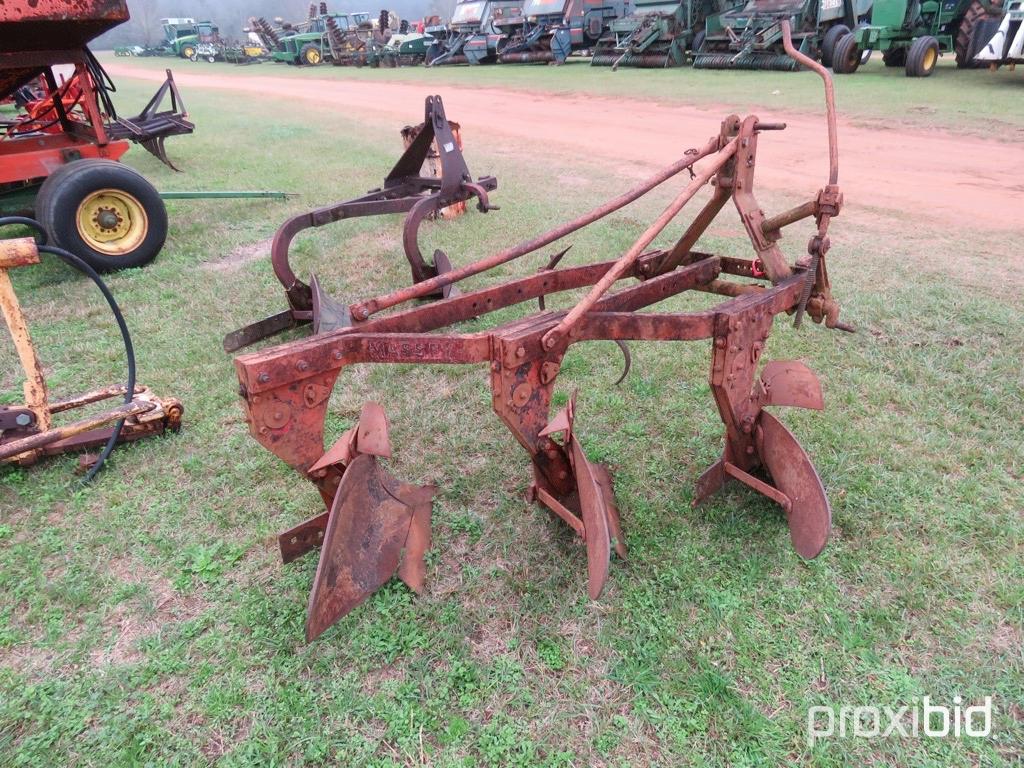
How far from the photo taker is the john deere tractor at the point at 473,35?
2253 centimetres

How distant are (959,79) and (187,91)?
20.4m

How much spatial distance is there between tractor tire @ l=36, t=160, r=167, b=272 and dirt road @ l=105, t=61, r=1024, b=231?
527 centimetres

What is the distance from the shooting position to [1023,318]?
390cm

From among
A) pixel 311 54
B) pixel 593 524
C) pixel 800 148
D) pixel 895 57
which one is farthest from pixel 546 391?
pixel 311 54

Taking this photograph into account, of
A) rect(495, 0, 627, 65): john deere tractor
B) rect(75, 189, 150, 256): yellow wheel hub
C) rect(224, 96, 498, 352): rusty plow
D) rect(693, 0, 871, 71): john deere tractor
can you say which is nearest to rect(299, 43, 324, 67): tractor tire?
rect(495, 0, 627, 65): john deere tractor

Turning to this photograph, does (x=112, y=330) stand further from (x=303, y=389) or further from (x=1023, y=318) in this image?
(x=1023, y=318)

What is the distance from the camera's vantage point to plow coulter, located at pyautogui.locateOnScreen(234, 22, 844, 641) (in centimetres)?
204

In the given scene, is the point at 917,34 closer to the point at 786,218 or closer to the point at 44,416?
the point at 786,218

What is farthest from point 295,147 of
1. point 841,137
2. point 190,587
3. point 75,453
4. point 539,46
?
point 539,46

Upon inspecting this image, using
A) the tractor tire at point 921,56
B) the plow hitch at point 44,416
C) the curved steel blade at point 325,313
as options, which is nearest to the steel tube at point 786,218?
the curved steel blade at point 325,313

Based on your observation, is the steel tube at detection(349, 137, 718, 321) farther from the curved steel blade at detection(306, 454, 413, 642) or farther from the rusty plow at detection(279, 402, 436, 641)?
the curved steel blade at detection(306, 454, 413, 642)

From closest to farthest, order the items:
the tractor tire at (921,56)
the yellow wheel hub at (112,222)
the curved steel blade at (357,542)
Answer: the curved steel blade at (357,542)
the yellow wheel hub at (112,222)
the tractor tire at (921,56)

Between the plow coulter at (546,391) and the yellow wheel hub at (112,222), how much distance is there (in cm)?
415

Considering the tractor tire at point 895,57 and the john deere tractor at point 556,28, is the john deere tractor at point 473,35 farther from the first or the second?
the tractor tire at point 895,57
